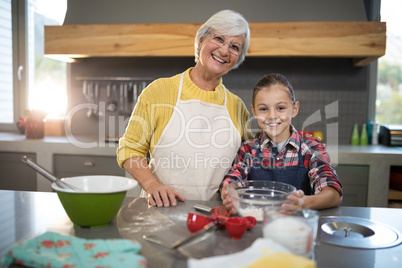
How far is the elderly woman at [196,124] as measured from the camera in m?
1.47

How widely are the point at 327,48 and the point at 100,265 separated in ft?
7.11

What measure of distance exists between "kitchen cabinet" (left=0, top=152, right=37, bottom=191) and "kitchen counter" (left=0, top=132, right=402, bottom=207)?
0.22 feet

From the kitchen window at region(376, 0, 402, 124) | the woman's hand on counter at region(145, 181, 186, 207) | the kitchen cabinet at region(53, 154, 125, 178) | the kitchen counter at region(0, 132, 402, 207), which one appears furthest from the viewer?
the kitchen window at region(376, 0, 402, 124)

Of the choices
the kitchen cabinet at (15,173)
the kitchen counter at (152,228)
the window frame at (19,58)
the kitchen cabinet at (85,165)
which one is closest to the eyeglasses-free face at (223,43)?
the kitchen counter at (152,228)

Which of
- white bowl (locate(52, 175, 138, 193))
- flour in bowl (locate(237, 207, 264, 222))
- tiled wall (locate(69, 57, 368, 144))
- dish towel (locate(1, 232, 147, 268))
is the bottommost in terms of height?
dish towel (locate(1, 232, 147, 268))

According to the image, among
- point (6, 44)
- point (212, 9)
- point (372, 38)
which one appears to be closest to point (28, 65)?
point (6, 44)

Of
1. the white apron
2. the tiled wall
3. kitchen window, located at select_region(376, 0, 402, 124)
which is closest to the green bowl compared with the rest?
the white apron

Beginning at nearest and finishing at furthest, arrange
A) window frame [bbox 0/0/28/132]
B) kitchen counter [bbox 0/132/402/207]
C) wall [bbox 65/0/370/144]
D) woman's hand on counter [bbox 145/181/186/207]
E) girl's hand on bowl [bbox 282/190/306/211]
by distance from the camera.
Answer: girl's hand on bowl [bbox 282/190/306/211], woman's hand on counter [bbox 145/181/186/207], kitchen counter [bbox 0/132/402/207], wall [bbox 65/0/370/144], window frame [bbox 0/0/28/132]

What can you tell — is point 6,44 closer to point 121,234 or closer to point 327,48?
point 327,48

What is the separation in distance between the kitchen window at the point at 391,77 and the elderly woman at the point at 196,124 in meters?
1.87

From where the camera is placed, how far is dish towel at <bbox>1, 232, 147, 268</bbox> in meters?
0.65

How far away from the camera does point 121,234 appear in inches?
33.1

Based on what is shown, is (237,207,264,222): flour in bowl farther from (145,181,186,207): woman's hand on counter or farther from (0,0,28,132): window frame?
(0,0,28,132): window frame

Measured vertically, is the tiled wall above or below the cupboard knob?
above
